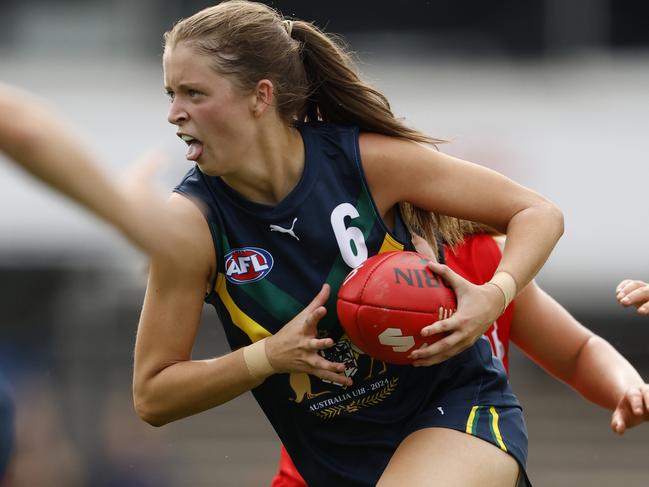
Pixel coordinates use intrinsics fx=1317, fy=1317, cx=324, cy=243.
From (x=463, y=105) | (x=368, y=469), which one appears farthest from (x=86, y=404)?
(x=368, y=469)

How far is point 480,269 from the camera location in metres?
4.61

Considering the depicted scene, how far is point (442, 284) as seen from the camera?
384 centimetres

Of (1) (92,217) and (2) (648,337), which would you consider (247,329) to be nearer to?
(1) (92,217)

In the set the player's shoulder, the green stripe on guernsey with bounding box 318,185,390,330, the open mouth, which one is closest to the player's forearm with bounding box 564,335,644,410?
the green stripe on guernsey with bounding box 318,185,390,330

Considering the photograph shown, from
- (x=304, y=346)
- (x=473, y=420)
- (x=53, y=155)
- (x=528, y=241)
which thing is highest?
(x=53, y=155)

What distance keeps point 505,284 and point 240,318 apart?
32.0 inches

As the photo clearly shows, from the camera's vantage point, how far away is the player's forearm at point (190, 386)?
387 centimetres

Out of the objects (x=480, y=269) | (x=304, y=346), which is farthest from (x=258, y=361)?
Answer: (x=480, y=269)

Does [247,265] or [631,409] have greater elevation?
[247,265]

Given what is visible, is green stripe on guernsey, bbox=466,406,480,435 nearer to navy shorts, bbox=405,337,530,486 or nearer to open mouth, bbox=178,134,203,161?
navy shorts, bbox=405,337,530,486

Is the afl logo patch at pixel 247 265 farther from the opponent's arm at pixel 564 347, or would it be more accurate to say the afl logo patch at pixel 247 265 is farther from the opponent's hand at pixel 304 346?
the opponent's arm at pixel 564 347

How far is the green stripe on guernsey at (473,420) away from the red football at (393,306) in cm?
35

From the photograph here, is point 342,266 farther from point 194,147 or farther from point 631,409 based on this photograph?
point 631,409

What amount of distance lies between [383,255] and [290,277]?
301 millimetres
